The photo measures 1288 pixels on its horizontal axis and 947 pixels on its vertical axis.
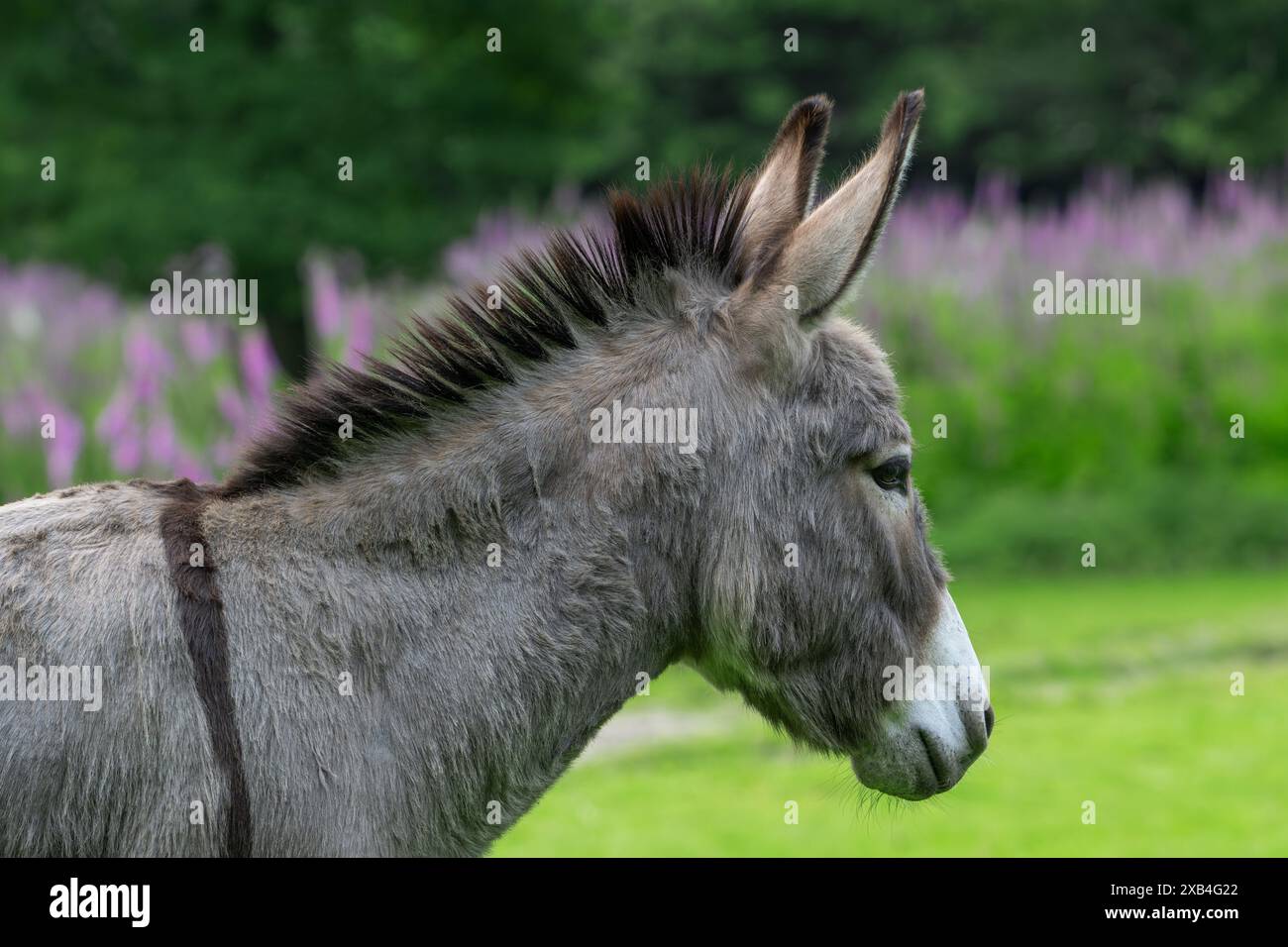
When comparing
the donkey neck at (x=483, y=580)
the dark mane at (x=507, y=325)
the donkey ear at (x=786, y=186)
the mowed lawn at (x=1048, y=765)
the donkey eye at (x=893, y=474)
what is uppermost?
the donkey ear at (x=786, y=186)

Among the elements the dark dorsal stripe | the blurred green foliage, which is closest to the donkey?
the dark dorsal stripe

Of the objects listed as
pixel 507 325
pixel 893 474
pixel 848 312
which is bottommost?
pixel 893 474

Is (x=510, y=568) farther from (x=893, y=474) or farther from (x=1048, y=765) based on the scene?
(x=1048, y=765)

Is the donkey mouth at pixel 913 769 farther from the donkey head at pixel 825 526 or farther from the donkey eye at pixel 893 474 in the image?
the donkey eye at pixel 893 474

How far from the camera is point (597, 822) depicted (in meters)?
6.62

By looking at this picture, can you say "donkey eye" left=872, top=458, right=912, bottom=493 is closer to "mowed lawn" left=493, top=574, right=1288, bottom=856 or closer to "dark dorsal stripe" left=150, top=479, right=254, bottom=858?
"dark dorsal stripe" left=150, top=479, right=254, bottom=858

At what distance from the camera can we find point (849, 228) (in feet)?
9.76

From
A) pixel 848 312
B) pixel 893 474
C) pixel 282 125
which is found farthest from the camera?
pixel 282 125

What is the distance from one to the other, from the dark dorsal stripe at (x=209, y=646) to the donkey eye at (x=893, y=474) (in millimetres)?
1351

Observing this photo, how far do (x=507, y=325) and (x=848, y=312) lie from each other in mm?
6493

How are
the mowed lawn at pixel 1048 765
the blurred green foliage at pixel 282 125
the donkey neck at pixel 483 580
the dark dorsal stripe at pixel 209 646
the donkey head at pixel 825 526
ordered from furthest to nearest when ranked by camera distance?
1. the blurred green foliage at pixel 282 125
2. the mowed lawn at pixel 1048 765
3. the donkey head at pixel 825 526
4. the donkey neck at pixel 483 580
5. the dark dorsal stripe at pixel 209 646

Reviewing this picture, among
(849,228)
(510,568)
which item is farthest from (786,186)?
(510,568)

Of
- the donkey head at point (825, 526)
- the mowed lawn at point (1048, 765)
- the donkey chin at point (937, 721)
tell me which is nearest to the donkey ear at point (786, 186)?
the donkey head at point (825, 526)

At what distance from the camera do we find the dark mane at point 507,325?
9.95ft
